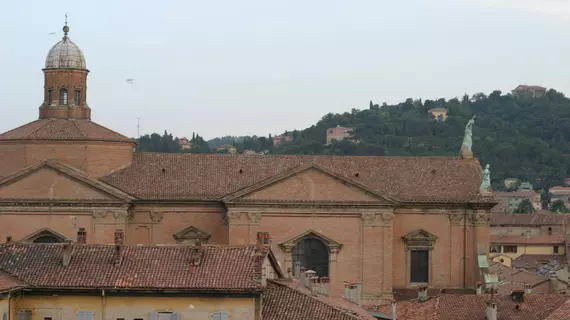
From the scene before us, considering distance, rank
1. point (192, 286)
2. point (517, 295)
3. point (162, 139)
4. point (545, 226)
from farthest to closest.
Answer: point (162, 139)
point (545, 226)
point (517, 295)
point (192, 286)

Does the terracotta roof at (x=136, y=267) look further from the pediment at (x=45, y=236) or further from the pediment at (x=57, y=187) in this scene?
the pediment at (x=57, y=187)

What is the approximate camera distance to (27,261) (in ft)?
151

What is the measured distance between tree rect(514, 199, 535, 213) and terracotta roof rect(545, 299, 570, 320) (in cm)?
12009

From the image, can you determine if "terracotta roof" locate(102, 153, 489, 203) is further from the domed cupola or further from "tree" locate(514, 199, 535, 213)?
"tree" locate(514, 199, 535, 213)

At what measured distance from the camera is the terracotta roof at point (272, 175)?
6969 centimetres

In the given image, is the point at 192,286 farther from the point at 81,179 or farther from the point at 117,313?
the point at 81,179

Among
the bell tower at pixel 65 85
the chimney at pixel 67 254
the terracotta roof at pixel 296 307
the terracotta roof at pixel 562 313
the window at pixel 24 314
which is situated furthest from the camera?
the bell tower at pixel 65 85

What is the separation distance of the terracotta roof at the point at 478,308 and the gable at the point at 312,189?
28.1 ft

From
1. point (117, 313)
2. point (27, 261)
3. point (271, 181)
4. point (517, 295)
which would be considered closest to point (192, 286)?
point (117, 313)

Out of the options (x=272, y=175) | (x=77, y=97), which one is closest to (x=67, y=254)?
(x=272, y=175)

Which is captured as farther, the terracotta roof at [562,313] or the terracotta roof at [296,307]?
the terracotta roof at [562,313]

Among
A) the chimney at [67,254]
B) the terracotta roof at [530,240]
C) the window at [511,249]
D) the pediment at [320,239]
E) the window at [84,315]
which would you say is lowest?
the window at [511,249]

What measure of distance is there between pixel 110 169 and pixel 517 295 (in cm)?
2105

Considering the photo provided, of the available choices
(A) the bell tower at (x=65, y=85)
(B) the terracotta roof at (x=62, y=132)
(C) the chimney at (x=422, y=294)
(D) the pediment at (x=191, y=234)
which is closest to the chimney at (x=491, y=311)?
(C) the chimney at (x=422, y=294)
